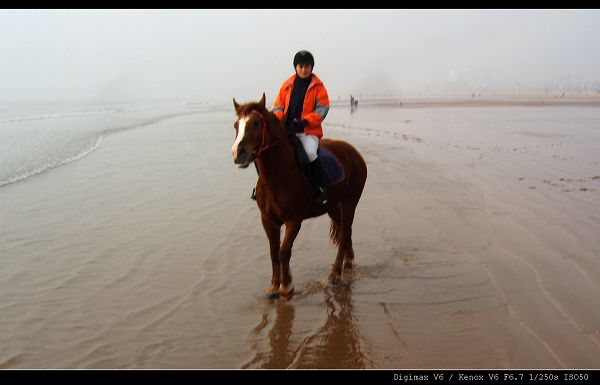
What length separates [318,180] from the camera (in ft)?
19.5

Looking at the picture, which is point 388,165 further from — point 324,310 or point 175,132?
point 175,132

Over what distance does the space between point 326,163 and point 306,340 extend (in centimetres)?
229

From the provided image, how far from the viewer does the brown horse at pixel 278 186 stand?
4977mm

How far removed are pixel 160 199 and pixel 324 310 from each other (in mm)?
6057

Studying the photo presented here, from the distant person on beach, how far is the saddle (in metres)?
0.07

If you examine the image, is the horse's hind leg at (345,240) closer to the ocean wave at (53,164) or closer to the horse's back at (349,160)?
the horse's back at (349,160)

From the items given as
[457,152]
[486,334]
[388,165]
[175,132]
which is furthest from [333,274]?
[175,132]

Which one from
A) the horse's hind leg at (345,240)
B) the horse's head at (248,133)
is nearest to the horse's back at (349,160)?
the horse's hind leg at (345,240)

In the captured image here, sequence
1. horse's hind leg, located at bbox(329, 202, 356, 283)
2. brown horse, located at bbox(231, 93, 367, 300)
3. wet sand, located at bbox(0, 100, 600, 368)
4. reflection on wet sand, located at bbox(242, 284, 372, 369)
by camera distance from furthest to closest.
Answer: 1. horse's hind leg, located at bbox(329, 202, 356, 283)
2. brown horse, located at bbox(231, 93, 367, 300)
3. wet sand, located at bbox(0, 100, 600, 368)
4. reflection on wet sand, located at bbox(242, 284, 372, 369)

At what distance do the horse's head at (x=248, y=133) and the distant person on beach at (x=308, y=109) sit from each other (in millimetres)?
792

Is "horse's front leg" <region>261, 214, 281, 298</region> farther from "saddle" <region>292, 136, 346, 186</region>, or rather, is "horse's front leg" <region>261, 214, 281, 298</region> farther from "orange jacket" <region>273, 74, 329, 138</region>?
"orange jacket" <region>273, 74, 329, 138</region>

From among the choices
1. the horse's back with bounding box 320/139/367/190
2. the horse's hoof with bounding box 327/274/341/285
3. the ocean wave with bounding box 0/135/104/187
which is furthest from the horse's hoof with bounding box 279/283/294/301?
the ocean wave with bounding box 0/135/104/187

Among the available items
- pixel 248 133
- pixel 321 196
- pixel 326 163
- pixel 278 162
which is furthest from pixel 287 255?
pixel 248 133

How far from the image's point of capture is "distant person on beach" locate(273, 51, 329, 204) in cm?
584
